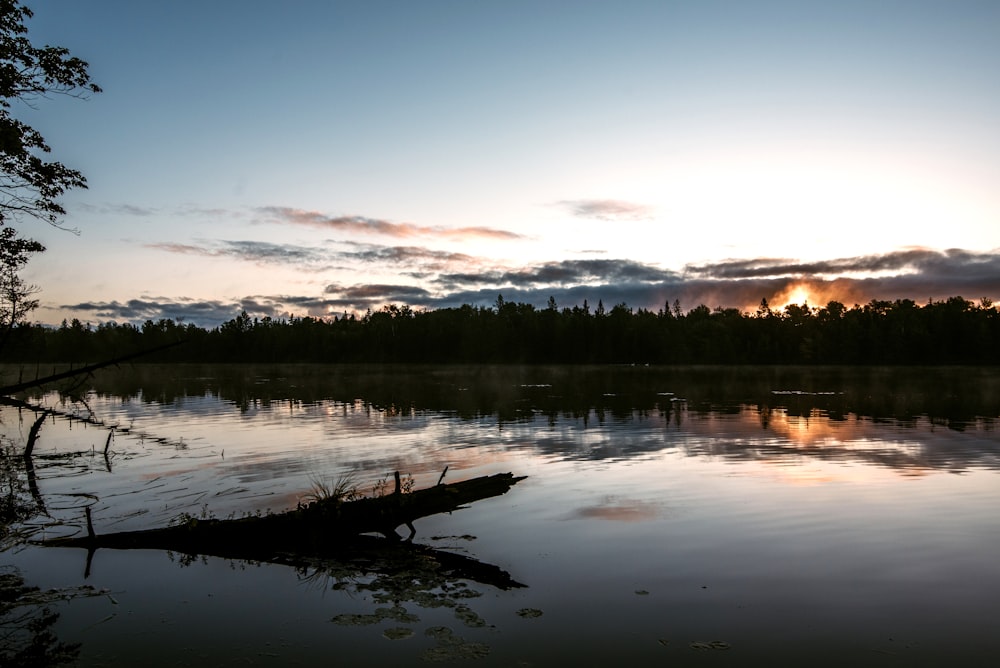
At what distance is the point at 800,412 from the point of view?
5541 centimetres

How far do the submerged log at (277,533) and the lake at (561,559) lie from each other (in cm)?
36

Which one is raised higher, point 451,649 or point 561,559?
point 451,649

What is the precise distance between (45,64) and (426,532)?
50.9 ft

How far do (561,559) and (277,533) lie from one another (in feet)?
23.0

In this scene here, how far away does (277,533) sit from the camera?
15883mm

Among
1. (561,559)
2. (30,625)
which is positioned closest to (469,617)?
(561,559)

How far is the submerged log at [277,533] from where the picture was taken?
1581 centimetres

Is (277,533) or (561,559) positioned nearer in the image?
(277,533)

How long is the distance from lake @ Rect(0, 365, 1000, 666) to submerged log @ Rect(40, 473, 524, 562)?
1.20 ft

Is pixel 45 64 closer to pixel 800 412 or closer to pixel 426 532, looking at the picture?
pixel 426 532

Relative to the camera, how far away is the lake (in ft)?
36.9

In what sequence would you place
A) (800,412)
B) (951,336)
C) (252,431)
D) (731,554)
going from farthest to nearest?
1. (951,336)
2. (800,412)
3. (252,431)
4. (731,554)

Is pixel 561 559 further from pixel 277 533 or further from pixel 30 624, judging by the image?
pixel 30 624

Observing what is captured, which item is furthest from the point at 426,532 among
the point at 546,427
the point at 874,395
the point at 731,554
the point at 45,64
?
the point at 874,395
